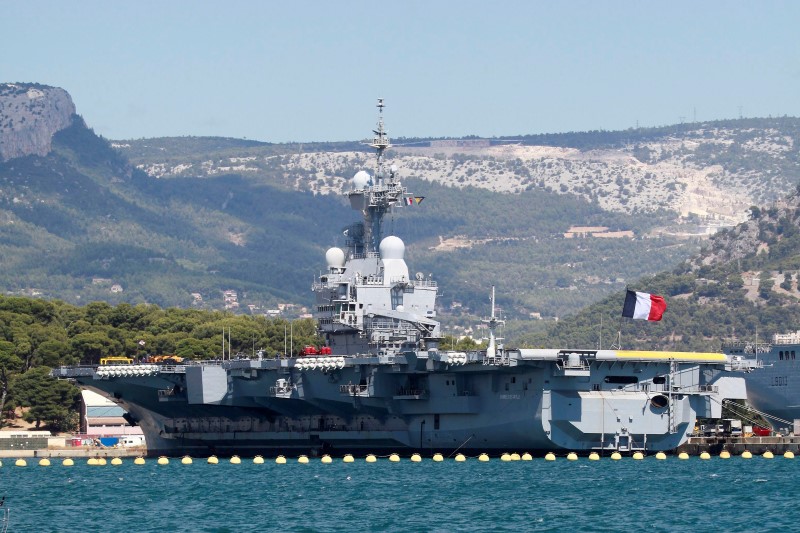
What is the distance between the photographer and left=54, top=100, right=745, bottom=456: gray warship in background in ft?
225

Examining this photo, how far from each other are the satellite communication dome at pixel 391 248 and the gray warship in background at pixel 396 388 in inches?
1.7

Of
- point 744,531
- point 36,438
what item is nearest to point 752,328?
point 36,438

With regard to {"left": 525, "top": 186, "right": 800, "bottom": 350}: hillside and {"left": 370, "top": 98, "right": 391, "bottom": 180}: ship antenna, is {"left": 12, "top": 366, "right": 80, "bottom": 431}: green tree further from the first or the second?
{"left": 525, "top": 186, "right": 800, "bottom": 350}: hillside

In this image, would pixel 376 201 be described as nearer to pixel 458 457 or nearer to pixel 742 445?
pixel 458 457

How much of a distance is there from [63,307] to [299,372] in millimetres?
52601

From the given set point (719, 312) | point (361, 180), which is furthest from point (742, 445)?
point (719, 312)

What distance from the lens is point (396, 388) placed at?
70.8 metres

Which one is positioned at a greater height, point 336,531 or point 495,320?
point 495,320

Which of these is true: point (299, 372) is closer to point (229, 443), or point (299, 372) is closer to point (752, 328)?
point (229, 443)

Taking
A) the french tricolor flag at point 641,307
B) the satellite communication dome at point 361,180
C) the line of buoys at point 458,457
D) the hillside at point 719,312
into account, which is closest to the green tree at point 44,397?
the line of buoys at point 458,457

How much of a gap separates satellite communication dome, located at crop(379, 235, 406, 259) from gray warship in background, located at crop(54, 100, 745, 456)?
4 centimetres

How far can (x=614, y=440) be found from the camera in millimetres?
69812

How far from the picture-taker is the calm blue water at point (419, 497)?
50.0 meters

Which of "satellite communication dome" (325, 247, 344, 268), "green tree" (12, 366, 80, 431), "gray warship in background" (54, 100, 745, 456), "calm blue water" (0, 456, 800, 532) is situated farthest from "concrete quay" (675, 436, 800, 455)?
"green tree" (12, 366, 80, 431)
